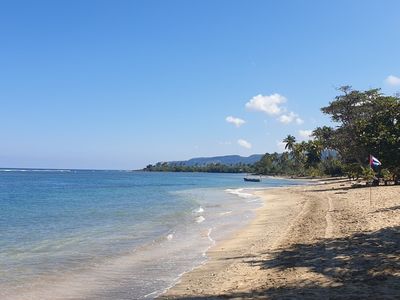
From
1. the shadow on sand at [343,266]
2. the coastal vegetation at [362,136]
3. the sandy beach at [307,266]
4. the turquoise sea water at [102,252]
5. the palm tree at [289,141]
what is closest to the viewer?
the shadow on sand at [343,266]

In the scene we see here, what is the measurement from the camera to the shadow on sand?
810 centimetres

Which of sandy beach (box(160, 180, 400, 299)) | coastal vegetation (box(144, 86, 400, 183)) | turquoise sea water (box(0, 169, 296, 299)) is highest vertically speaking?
coastal vegetation (box(144, 86, 400, 183))

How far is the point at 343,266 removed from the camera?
10.0 meters

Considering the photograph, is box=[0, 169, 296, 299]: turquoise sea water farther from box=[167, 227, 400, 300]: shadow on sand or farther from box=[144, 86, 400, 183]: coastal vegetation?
box=[144, 86, 400, 183]: coastal vegetation

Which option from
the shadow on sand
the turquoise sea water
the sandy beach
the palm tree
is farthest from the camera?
the palm tree

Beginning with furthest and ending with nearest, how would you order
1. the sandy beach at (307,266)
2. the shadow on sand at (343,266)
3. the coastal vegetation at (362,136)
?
the coastal vegetation at (362,136)
the sandy beach at (307,266)
the shadow on sand at (343,266)

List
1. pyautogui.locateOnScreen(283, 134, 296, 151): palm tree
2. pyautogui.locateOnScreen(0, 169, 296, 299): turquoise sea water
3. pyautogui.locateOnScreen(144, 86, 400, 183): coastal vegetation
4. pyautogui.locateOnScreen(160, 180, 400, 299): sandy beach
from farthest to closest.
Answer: pyautogui.locateOnScreen(283, 134, 296, 151): palm tree
pyautogui.locateOnScreen(144, 86, 400, 183): coastal vegetation
pyautogui.locateOnScreen(0, 169, 296, 299): turquoise sea water
pyautogui.locateOnScreen(160, 180, 400, 299): sandy beach

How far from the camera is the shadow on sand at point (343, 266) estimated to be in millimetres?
8102

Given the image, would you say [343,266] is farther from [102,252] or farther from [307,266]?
[102,252]

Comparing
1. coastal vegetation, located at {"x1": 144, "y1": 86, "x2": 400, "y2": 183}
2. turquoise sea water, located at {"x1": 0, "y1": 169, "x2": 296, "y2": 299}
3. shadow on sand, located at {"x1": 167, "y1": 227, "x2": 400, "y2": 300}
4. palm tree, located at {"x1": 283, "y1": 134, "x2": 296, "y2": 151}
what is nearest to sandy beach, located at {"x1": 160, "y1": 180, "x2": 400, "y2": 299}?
shadow on sand, located at {"x1": 167, "y1": 227, "x2": 400, "y2": 300}

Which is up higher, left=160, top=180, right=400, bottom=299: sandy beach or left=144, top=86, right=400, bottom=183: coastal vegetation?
left=144, top=86, right=400, bottom=183: coastal vegetation

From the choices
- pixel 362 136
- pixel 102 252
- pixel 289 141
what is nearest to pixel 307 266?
pixel 102 252

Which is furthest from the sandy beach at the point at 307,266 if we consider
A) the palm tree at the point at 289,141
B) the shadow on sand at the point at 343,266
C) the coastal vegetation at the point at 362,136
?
the palm tree at the point at 289,141

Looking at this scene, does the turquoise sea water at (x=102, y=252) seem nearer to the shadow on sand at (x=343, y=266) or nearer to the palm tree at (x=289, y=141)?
the shadow on sand at (x=343, y=266)
